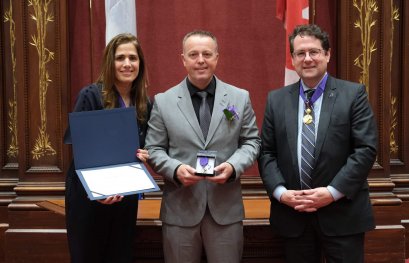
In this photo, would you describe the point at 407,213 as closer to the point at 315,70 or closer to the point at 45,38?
the point at 315,70

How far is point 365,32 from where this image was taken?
408cm

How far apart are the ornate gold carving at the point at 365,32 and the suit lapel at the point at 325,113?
5.20 feet

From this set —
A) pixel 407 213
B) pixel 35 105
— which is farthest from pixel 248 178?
pixel 35 105

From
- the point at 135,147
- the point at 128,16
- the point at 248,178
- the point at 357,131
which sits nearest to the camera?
the point at 357,131

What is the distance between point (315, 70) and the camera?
8.43 ft

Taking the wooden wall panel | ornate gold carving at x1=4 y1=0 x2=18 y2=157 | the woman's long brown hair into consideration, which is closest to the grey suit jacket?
the woman's long brown hair

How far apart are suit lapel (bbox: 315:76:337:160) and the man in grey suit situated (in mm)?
322

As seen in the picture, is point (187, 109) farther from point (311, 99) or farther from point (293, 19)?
point (293, 19)

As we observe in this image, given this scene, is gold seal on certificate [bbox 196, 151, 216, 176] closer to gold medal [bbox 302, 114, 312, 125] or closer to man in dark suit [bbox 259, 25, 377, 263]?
man in dark suit [bbox 259, 25, 377, 263]

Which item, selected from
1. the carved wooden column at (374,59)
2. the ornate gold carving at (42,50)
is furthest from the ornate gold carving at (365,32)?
the ornate gold carving at (42,50)

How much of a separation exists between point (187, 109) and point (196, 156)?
242mm

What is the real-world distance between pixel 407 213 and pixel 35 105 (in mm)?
3111

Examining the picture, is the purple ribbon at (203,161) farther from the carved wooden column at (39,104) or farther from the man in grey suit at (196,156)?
the carved wooden column at (39,104)

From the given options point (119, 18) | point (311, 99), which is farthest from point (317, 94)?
point (119, 18)
